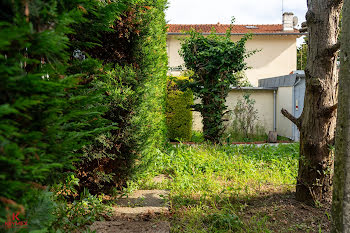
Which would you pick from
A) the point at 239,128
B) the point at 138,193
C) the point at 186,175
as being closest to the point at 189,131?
the point at 239,128

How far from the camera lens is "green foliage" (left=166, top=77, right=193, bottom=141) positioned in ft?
34.1

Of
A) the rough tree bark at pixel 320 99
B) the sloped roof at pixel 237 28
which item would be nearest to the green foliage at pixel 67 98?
the rough tree bark at pixel 320 99

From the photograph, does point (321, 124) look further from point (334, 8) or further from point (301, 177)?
point (334, 8)

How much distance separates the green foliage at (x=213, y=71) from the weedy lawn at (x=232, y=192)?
1326mm

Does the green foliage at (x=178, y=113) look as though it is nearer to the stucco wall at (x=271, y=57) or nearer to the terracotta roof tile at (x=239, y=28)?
the stucco wall at (x=271, y=57)

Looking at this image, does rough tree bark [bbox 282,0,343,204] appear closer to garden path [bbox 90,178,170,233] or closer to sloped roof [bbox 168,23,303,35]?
garden path [bbox 90,178,170,233]

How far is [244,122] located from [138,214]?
929 centimetres

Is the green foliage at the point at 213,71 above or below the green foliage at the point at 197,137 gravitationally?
above

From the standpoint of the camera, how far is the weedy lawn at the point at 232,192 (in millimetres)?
3193

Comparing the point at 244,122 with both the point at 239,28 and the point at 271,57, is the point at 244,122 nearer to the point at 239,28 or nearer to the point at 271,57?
the point at 271,57

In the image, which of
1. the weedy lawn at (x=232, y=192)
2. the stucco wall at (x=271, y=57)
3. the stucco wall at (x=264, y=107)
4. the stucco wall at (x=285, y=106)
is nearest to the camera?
the weedy lawn at (x=232, y=192)

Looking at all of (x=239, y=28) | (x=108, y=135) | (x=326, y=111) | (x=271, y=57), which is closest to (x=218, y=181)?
(x=326, y=111)

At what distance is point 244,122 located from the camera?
12055 millimetres

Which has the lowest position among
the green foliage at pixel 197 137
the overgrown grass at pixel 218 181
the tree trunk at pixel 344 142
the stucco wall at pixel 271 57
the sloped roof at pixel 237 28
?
the green foliage at pixel 197 137
